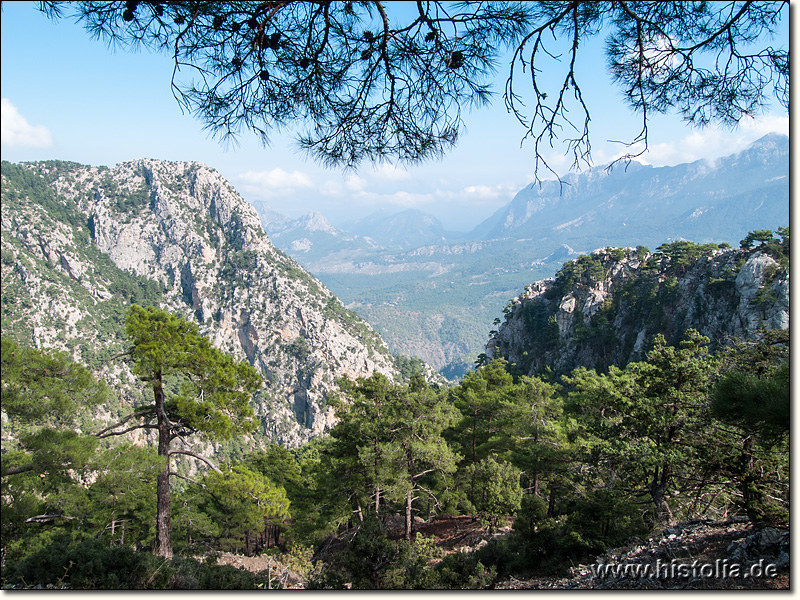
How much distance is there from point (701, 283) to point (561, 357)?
1339 cm

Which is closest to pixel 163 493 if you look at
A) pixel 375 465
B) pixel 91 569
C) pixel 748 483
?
pixel 91 569

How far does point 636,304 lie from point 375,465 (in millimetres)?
33889

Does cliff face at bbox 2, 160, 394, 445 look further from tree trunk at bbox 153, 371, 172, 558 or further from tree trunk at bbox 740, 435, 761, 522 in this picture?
tree trunk at bbox 740, 435, 761, 522

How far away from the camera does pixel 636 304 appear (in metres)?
35.9

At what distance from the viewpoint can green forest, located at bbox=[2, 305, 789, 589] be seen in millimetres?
3211

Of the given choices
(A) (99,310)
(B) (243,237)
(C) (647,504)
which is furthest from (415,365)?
(C) (647,504)

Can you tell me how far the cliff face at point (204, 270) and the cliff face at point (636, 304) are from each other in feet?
107

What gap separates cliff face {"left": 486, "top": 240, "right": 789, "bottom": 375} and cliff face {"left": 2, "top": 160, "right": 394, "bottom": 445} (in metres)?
32.6

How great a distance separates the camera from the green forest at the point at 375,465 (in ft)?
10.5

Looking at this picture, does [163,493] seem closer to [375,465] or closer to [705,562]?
[375,465]

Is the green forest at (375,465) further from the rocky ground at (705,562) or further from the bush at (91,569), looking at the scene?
the rocky ground at (705,562)

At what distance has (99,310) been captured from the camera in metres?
58.0

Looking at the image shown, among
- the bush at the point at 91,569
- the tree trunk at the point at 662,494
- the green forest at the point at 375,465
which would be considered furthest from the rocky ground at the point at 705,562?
the bush at the point at 91,569

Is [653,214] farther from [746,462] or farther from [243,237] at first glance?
[746,462]
